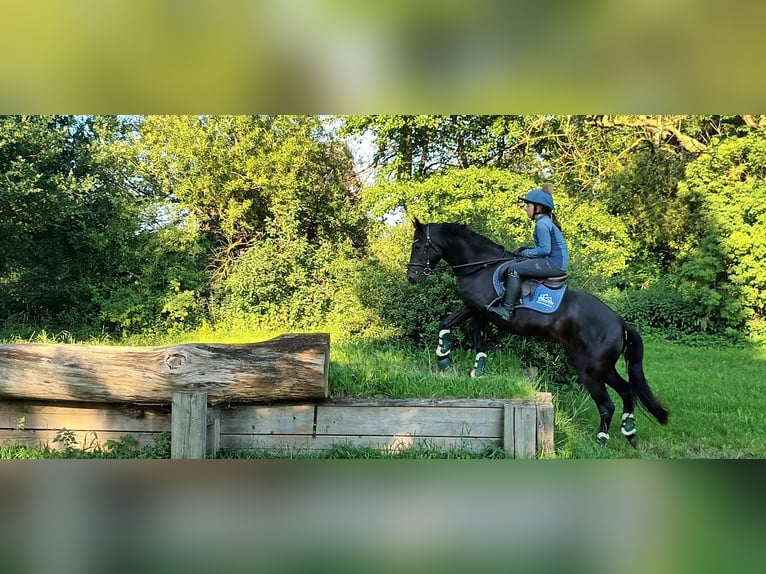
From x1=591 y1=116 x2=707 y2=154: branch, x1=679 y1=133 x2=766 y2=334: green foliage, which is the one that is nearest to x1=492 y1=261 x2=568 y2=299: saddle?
x1=679 y1=133 x2=766 y2=334: green foliage

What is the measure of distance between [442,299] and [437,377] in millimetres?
1706

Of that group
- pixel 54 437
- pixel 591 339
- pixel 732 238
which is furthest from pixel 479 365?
pixel 732 238

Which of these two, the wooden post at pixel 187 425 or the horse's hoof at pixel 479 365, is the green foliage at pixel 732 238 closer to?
the horse's hoof at pixel 479 365

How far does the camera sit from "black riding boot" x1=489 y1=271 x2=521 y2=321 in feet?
15.5

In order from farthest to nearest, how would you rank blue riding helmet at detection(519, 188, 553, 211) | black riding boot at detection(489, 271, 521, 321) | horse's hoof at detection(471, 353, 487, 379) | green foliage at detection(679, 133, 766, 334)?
green foliage at detection(679, 133, 766, 334)
horse's hoof at detection(471, 353, 487, 379)
black riding boot at detection(489, 271, 521, 321)
blue riding helmet at detection(519, 188, 553, 211)

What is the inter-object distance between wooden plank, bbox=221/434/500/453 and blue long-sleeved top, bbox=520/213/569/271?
1.75 m

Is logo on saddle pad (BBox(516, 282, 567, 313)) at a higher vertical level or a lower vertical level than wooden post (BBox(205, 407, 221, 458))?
higher

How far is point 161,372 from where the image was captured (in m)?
3.47

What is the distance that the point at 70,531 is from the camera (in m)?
1.45

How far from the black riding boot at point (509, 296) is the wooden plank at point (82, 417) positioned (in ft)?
9.51

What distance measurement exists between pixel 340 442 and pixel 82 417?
1.80 m

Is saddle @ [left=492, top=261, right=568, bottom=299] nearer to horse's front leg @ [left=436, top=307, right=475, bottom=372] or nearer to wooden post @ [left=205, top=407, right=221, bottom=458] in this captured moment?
horse's front leg @ [left=436, top=307, right=475, bottom=372]
